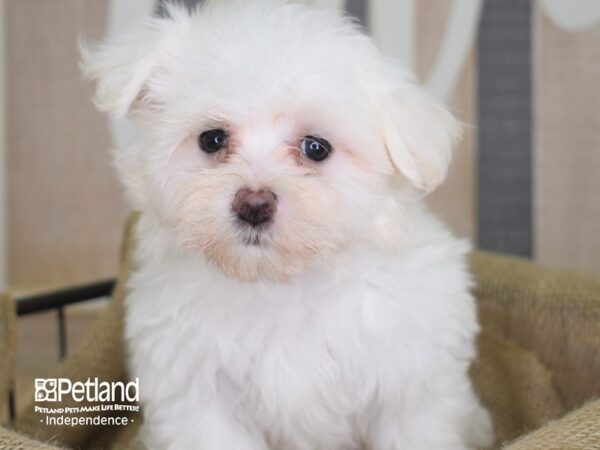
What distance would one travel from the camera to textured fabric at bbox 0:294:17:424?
1918 mm

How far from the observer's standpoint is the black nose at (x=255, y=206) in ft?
4.43

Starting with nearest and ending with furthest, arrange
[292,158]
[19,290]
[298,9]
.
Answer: [292,158] < [298,9] < [19,290]

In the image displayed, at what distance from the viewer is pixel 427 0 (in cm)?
293

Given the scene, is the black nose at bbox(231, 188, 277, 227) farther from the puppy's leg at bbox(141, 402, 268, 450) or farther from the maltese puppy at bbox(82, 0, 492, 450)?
the puppy's leg at bbox(141, 402, 268, 450)

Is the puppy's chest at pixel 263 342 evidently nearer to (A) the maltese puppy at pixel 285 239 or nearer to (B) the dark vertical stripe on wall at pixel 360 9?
(A) the maltese puppy at pixel 285 239

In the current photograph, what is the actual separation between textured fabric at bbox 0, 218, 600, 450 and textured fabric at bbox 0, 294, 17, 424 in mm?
100

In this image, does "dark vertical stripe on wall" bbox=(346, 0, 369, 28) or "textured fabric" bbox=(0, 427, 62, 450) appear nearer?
"textured fabric" bbox=(0, 427, 62, 450)

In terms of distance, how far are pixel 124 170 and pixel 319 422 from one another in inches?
24.0

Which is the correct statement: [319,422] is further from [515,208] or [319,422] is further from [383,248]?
[515,208]

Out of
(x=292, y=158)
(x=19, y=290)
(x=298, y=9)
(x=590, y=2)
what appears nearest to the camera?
(x=292, y=158)

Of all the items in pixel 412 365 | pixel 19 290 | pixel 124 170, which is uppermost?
pixel 124 170

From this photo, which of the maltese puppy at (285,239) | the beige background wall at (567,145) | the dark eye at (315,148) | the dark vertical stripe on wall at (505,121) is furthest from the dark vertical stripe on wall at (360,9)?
the dark eye at (315,148)

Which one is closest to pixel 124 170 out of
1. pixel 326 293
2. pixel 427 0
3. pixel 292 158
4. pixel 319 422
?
pixel 292 158

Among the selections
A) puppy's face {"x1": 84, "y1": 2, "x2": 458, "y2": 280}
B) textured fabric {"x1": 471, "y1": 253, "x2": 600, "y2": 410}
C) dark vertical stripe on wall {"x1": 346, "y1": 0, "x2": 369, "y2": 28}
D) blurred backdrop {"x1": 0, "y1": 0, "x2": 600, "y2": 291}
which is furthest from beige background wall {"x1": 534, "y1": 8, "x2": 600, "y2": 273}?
puppy's face {"x1": 84, "y1": 2, "x2": 458, "y2": 280}
